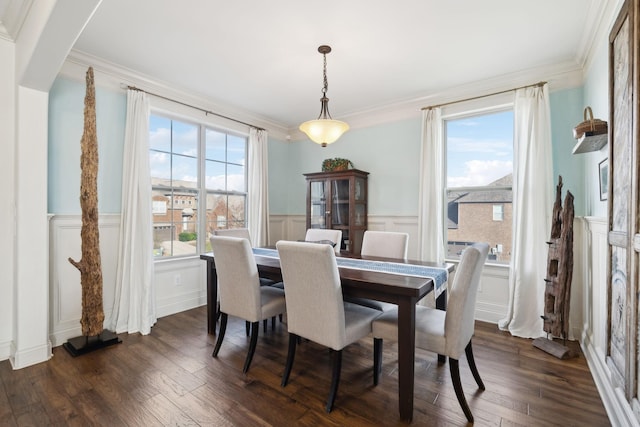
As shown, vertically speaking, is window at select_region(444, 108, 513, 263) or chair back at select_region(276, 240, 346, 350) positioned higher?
window at select_region(444, 108, 513, 263)

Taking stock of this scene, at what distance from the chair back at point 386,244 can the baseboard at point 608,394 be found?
1541mm

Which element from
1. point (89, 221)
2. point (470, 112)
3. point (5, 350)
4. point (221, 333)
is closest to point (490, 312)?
point (470, 112)

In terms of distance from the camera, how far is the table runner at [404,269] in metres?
2.06

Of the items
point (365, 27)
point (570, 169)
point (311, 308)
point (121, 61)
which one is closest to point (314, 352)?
point (311, 308)

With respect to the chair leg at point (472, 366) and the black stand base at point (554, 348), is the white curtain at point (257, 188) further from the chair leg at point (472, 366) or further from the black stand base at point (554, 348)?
the black stand base at point (554, 348)

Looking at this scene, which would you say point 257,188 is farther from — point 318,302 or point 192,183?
point 318,302

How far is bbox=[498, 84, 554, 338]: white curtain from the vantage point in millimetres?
2906

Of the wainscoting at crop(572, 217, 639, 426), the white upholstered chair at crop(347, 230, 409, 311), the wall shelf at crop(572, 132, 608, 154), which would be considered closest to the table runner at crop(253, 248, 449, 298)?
the white upholstered chair at crop(347, 230, 409, 311)

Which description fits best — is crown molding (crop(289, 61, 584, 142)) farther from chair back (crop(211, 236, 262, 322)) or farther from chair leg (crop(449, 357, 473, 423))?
chair leg (crop(449, 357, 473, 423))

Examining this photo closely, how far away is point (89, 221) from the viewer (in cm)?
252

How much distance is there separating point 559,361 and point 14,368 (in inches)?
167

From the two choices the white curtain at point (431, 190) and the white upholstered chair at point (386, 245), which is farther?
the white curtain at point (431, 190)

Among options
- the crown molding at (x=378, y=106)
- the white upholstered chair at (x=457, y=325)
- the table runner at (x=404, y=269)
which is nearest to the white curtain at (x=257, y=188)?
the crown molding at (x=378, y=106)

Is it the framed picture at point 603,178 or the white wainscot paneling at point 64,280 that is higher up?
the framed picture at point 603,178
